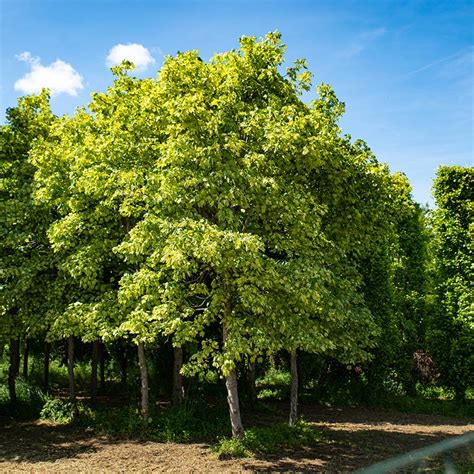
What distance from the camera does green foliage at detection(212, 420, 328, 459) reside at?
12.5m

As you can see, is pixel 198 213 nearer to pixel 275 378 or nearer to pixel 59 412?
pixel 59 412

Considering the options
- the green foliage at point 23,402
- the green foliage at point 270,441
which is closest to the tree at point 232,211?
the green foliage at point 270,441

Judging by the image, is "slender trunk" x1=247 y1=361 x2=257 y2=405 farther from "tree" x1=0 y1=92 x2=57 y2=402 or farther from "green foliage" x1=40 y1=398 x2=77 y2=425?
"tree" x1=0 y1=92 x2=57 y2=402

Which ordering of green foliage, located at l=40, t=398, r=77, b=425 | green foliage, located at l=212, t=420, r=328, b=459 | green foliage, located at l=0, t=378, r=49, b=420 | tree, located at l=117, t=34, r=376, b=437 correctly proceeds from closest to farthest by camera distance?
tree, located at l=117, t=34, r=376, b=437
green foliage, located at l=212, t=420, r=328, b=459
green foliage, located at l=40, t=398, r=77, b=425
green foliage, located at l=0, t=378, r=49, b=420

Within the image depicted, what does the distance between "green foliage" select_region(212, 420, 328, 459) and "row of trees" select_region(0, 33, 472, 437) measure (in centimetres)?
50

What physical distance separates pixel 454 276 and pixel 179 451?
606 inches

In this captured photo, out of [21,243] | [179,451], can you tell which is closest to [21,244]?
[21,243]

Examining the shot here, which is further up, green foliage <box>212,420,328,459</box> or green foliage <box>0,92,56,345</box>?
green foliage <box>0,92,56,345</box>

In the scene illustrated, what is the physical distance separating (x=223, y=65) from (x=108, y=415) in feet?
40.8

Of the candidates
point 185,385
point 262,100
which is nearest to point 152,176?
point 262,100

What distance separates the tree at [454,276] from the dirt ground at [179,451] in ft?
13.9

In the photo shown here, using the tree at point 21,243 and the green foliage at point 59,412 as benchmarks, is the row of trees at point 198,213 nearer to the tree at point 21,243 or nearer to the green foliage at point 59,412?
the tree at point 21,243

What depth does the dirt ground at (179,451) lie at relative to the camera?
38.6ft

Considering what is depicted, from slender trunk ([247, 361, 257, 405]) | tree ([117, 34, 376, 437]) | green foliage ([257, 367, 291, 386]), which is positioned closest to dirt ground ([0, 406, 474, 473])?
tree ([117, 34, 376, 437])
